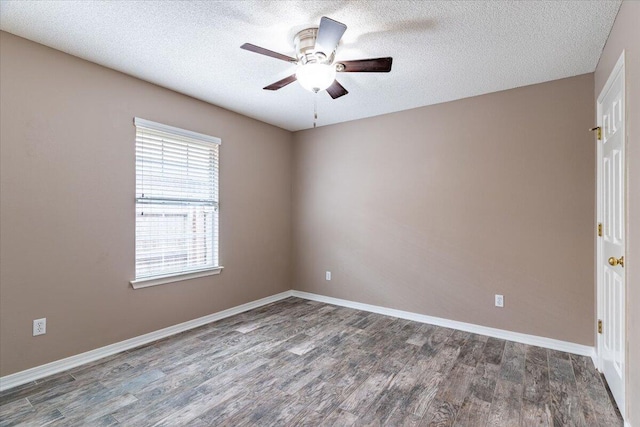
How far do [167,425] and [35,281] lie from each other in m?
1.56

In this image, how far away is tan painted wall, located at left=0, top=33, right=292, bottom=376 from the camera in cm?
233

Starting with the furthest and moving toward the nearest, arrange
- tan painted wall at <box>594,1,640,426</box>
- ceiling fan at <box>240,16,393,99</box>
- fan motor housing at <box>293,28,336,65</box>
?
fan motor housing at <box>293,28,336,65</box> < ceiling fan at <box>240,16,393,99</box> < tan painted wall at <box>594,1,640,426</box>

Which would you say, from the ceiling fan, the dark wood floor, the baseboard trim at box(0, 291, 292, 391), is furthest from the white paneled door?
the baseboard trim at box(0, 291, 292, 391)

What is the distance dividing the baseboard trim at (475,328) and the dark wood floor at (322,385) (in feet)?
0.31

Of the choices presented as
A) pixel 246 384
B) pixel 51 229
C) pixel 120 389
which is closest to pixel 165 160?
pixel 51 229

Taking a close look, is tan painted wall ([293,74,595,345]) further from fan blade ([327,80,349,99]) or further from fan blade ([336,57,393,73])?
fan blade ([336,57,393,73])

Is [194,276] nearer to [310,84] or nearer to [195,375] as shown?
[195,375]

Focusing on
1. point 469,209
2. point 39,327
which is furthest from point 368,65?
point 39,327

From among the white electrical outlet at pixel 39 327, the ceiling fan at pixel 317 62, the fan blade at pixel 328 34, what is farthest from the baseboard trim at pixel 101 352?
the fan blade at pixel 328 34

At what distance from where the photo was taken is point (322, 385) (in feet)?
7.74

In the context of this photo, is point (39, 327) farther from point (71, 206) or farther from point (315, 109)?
point (315, 109)

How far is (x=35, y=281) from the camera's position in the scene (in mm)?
2432

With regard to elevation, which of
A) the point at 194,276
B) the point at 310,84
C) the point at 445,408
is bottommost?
the point at 445,408

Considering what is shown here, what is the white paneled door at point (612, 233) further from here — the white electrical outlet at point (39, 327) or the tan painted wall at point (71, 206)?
the white electrical outlet at point (39, 327)
